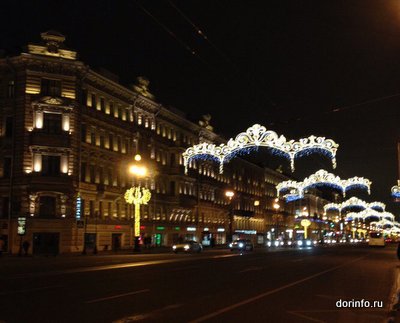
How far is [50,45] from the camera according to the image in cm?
5191

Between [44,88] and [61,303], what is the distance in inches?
1588

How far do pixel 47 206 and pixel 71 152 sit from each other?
17.1 ft

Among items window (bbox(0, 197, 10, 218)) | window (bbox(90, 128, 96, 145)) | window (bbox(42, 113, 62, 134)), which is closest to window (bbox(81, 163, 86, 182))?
window (bbox(90, 128, 96, 145))

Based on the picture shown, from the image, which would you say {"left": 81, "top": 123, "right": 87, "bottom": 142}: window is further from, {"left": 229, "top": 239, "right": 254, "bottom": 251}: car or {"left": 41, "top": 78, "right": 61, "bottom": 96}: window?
{"left": 229, "top": 239, "right": 254, "bottom": 251}: car

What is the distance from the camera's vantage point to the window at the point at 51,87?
51.8 meters

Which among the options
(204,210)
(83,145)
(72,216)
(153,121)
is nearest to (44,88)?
(83,145)

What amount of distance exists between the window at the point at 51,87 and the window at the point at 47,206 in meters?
9.30

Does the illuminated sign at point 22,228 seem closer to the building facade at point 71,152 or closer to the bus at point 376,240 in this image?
the building facade at point 71,152

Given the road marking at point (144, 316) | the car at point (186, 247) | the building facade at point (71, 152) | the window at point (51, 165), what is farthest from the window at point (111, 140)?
the road marking at point (144, 316)

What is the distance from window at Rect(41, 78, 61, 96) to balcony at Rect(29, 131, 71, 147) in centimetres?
368

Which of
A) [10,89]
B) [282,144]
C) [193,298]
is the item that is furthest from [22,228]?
[193,298]

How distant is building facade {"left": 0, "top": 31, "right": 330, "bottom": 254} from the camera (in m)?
50.7

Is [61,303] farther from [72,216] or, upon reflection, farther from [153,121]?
[153,121]

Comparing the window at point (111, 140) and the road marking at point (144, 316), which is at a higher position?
the window at point (111, 140)
